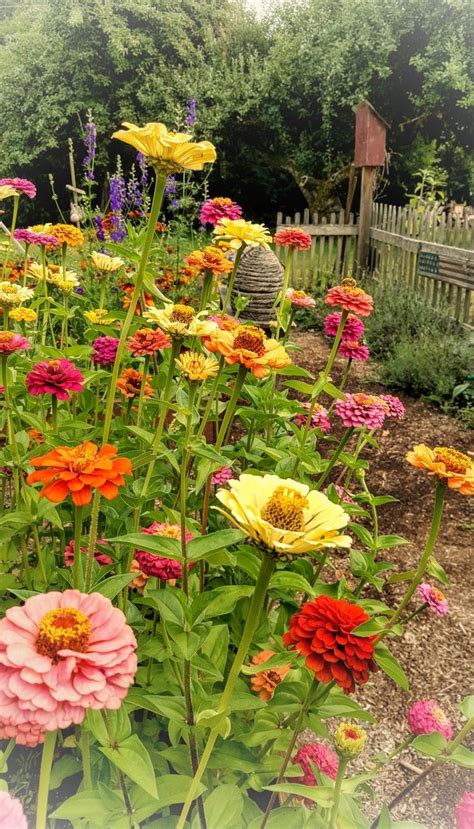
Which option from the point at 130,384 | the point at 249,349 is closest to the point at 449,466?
the point at 249,349

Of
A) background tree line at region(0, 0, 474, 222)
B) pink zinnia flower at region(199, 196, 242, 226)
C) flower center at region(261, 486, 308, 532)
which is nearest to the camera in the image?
flower center at region(261, 486, 308, 532)

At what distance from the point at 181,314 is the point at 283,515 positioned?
2.13 ft

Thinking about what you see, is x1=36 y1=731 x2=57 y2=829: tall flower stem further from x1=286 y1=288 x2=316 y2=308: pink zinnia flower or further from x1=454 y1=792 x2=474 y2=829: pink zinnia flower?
x1=286 y1=288 x2=316 y2=308: pink zinnia flower

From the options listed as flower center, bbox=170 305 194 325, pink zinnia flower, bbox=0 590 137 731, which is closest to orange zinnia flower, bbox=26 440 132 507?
pink zinnia flower, bbox=0 590 137 731

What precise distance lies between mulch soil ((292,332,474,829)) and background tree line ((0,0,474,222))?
5001 millimetres

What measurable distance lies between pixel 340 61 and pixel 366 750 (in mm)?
8746

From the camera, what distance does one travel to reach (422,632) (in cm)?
226

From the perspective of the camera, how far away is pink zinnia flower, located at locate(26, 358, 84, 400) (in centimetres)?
113

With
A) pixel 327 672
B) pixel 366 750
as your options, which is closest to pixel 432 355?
pixel 366 750

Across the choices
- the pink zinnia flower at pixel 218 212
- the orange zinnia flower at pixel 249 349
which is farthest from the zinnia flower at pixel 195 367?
the pink zinnia flower at pixel 218 212

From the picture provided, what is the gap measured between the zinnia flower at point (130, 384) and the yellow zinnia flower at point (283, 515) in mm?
869

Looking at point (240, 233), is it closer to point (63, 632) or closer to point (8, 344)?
point (8, 344)

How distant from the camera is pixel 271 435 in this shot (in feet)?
6.20

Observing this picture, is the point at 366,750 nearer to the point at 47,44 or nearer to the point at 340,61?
the point at 47,44
